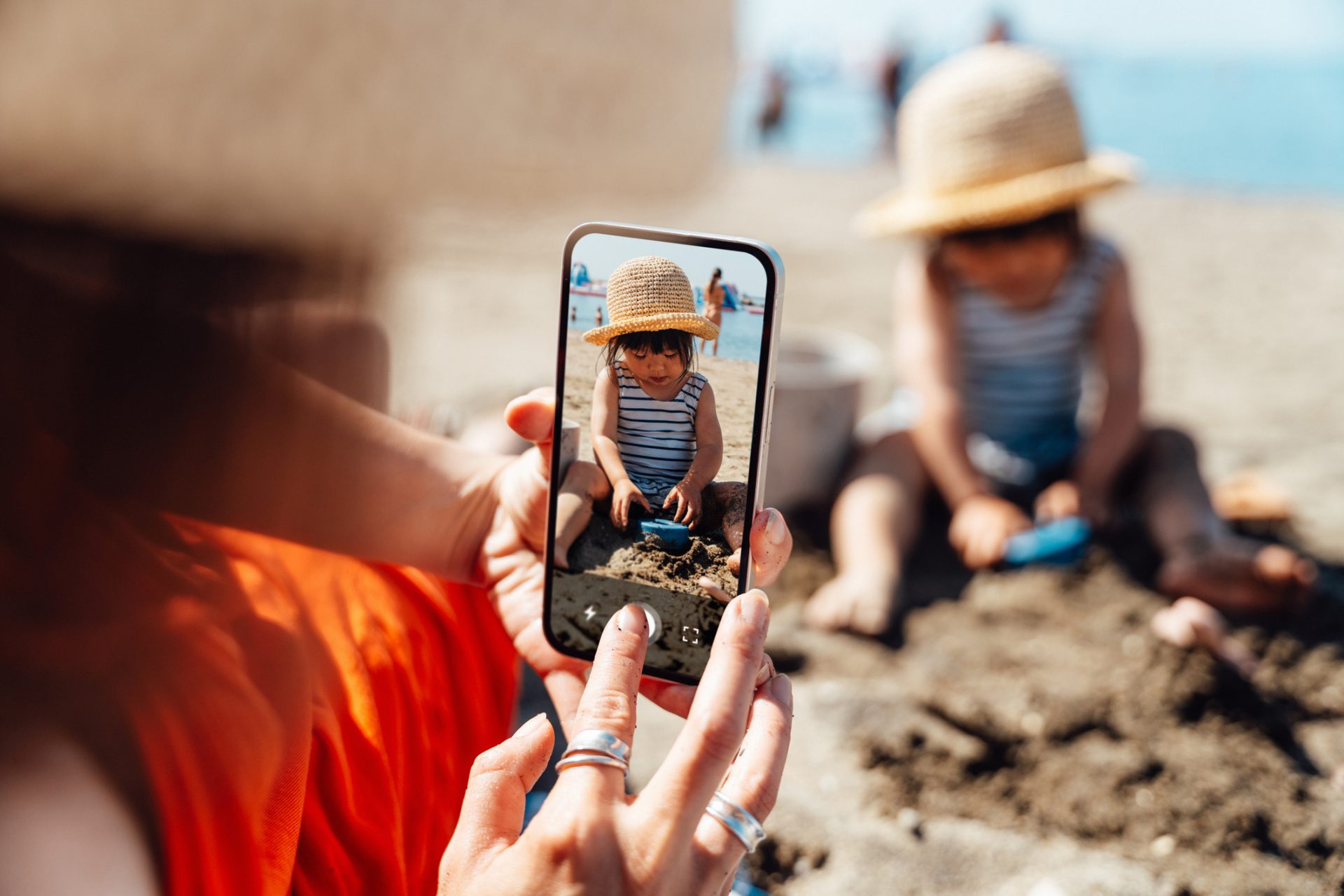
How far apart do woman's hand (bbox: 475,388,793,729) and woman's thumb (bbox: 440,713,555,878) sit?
163mm

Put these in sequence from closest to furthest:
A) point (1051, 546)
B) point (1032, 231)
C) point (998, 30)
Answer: point (1051, 546) → point (1032, 231) → point (998, 30)

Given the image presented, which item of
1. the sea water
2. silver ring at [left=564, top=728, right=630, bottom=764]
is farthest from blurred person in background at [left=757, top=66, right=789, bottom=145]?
silver ring at [left=564, top=728, right=630, bottom=764]

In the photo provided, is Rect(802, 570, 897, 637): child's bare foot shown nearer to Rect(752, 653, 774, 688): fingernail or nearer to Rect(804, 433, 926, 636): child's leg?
Rect(804, 433, 926, 636): child's leg

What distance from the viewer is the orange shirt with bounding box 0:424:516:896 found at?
0.54 metres

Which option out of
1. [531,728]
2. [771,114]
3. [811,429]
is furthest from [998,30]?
[531,728]

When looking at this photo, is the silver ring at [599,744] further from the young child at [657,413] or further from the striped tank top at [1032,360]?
the striped tank top at [1032,360]

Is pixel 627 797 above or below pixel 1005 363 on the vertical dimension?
below

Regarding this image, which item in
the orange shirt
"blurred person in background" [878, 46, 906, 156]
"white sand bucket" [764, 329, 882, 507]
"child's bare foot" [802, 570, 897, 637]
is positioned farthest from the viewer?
"blurred person in background" [878, 46, 906, 156]

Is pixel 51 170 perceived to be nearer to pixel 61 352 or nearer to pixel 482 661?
pixel 61 352

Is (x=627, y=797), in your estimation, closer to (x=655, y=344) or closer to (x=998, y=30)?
(x=655, y=344)

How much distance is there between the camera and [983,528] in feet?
5.95

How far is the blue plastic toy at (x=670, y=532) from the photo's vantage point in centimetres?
74

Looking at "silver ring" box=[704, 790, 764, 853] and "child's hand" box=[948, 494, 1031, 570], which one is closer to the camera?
"silver ring" box=[704, 790, 764, 853]

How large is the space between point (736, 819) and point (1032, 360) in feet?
5.85
